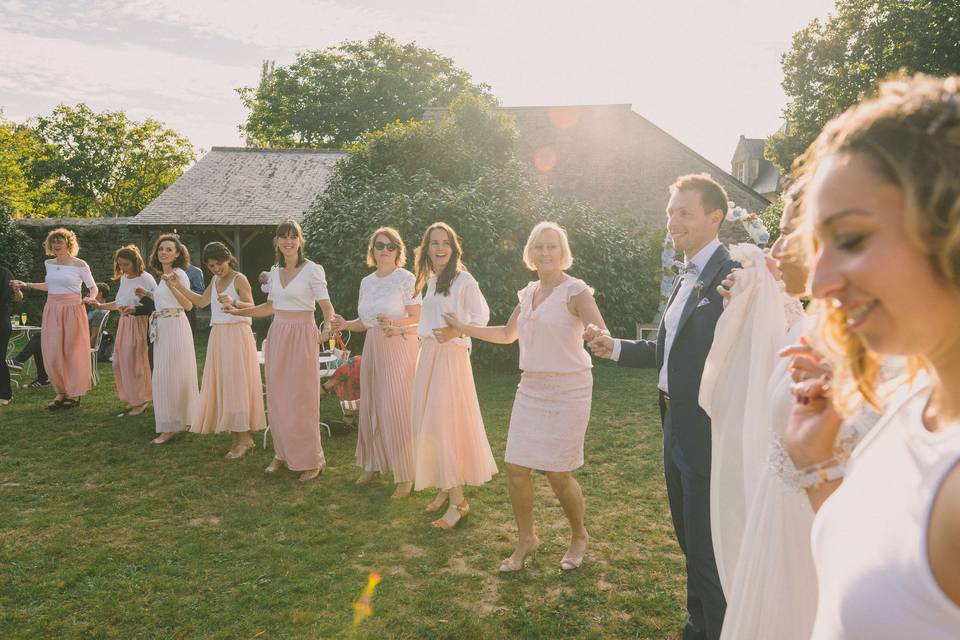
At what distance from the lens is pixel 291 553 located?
4.97 meters

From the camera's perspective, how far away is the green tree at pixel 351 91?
4438 centimetres

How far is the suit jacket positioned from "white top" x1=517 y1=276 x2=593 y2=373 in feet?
3.52

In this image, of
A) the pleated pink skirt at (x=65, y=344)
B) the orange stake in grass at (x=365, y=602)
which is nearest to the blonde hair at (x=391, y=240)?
the orange stake in grass at (x=365, y=602)

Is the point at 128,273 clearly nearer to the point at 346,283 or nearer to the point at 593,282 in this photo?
the point at 346,283

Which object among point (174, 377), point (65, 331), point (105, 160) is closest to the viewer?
point (174, 377)

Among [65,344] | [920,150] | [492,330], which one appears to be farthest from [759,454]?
[65,344]

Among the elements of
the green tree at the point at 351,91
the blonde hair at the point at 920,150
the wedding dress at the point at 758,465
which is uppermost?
the green tree at the point at 351,91

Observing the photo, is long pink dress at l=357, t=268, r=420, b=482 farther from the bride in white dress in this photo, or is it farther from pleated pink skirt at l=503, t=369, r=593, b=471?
the bride in white dress

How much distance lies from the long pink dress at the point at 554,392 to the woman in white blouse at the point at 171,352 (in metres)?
5.28

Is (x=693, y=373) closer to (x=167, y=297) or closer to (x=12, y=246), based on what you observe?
(x=167, y=297)

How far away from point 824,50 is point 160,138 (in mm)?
46722

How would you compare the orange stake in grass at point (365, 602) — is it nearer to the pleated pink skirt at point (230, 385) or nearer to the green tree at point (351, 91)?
the pleated pink skirt at point (230, 385)

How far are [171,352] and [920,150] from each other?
336 inches

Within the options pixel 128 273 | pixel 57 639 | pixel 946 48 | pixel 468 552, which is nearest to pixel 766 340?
pixel 468 552
